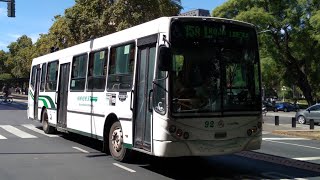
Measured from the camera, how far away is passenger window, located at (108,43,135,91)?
1053 cm

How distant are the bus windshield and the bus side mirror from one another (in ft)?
0.77

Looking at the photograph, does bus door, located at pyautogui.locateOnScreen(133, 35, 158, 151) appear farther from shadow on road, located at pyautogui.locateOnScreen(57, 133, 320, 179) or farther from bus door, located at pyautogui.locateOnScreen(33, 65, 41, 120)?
bus door, located at pyautogui.locateOnScreen(33, 65, 41, 120)

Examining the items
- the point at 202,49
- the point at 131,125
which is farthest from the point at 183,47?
the point at 131,125

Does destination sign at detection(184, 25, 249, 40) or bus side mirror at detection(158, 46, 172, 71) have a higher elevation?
destination sign at detection(184, 25, 249, 40)

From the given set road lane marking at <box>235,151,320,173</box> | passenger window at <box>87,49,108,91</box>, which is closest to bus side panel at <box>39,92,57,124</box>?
passenger window at <box>87,49,108,91</box>

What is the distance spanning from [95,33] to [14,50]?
83559 mm

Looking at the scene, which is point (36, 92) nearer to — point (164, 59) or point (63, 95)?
point (63, 95)

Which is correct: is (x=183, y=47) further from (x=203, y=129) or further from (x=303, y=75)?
(x=303, y=75)

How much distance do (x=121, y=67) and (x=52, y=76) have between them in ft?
21.8

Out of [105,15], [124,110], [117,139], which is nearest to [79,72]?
[117,139]

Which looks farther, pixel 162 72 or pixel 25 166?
pixel 25 166

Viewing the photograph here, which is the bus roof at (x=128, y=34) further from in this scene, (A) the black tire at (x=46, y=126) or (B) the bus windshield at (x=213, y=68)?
(A) the black tire at (x=46, y=126)

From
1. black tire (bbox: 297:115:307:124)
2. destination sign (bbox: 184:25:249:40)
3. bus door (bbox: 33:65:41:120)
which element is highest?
destination sign (bbox: 184:25:249:40)

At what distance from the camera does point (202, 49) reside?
9.18m
